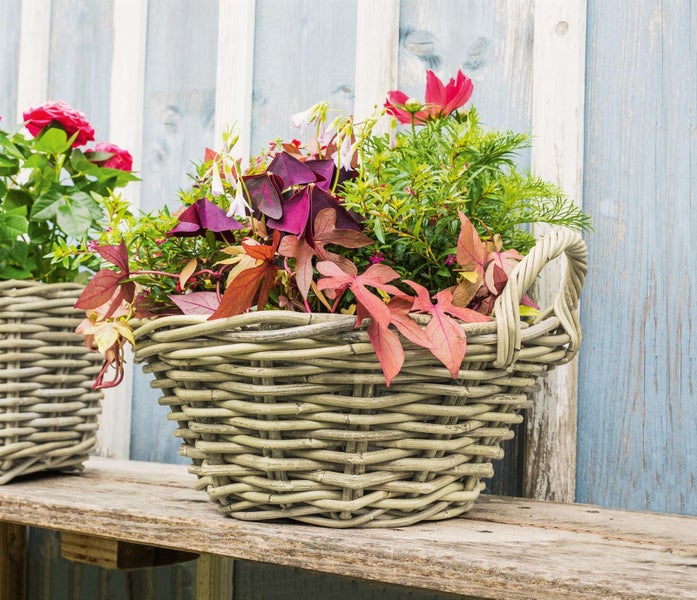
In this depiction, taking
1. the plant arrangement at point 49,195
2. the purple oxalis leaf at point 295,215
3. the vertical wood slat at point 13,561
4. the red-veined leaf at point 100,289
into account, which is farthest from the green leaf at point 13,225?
the vertical wood slat at point 13,561

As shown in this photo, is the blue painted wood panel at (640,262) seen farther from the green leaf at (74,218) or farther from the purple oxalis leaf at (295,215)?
the green leaf at (74,218)

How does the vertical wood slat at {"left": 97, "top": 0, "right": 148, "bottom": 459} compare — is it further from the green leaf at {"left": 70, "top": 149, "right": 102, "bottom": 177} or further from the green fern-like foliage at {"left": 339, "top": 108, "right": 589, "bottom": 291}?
the green fern-like foliage at {"left": 339, "top": 108, "right": 589, "bottom": 291}

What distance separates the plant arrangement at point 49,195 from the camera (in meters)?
0.85

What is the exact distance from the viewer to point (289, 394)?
593 mm

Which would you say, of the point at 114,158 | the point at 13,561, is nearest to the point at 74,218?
the point at 114,158

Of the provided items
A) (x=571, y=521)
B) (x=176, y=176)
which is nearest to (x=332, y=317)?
→ (x=571, y=521)

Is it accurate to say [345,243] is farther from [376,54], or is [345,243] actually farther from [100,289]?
[376,54]

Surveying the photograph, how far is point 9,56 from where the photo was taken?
129 centimetres

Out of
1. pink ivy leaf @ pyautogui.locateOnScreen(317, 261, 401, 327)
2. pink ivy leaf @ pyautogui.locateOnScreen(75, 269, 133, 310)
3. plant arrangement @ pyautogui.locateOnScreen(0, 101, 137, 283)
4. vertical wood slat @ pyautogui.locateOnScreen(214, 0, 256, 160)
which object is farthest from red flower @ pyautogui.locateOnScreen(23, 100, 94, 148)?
pink ivy leaf @ pyautogui.locateOnScreen(317, 261, 401, 327)

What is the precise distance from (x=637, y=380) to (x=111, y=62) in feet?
3.08

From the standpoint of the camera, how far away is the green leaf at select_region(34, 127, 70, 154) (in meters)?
0.88

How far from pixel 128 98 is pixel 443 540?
88cm

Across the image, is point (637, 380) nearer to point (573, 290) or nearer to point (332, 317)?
point (573, 290)

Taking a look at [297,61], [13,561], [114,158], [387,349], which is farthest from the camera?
[13,561]
